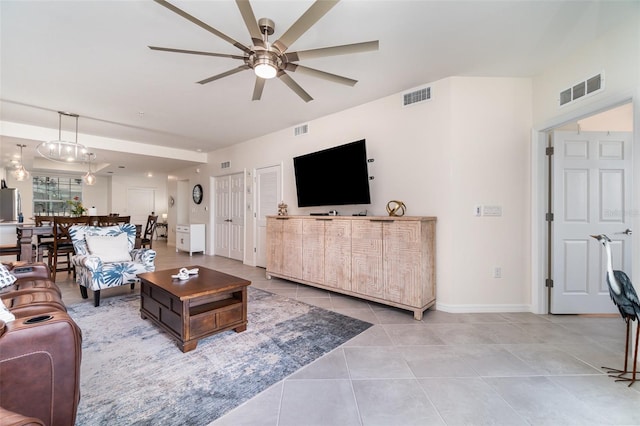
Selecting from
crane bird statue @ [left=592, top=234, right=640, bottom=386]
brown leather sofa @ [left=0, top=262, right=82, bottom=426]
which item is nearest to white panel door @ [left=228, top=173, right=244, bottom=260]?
brown leather sofa @ [left=0, top=262, right=82, bottom=426]

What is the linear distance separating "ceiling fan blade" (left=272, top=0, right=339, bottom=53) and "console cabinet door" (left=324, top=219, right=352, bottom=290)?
2106 mm

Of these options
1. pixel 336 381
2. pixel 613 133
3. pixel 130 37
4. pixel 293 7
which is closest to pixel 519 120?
pixel 613 133

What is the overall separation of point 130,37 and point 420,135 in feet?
9.97

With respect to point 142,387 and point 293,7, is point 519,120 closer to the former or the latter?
point 293,7

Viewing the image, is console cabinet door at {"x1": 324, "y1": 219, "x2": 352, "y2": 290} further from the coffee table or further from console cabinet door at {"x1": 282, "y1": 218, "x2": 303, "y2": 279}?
the coffee table

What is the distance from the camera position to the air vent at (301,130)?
4.54m

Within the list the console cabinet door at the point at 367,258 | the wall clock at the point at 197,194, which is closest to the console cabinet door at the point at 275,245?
the console cabinet door at the point at 367,258

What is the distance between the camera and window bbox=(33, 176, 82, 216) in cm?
851

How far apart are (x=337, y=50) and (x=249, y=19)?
596 mm

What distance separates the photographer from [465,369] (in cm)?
191

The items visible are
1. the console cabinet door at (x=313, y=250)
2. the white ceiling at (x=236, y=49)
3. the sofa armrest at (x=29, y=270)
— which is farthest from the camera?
the console cabinet door at (x=313, y=250)

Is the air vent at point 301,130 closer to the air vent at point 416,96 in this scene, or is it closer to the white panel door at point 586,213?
the air vent at point 416,96

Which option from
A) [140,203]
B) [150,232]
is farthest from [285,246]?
[140,203]

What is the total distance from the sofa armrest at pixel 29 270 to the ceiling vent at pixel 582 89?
4963mm
